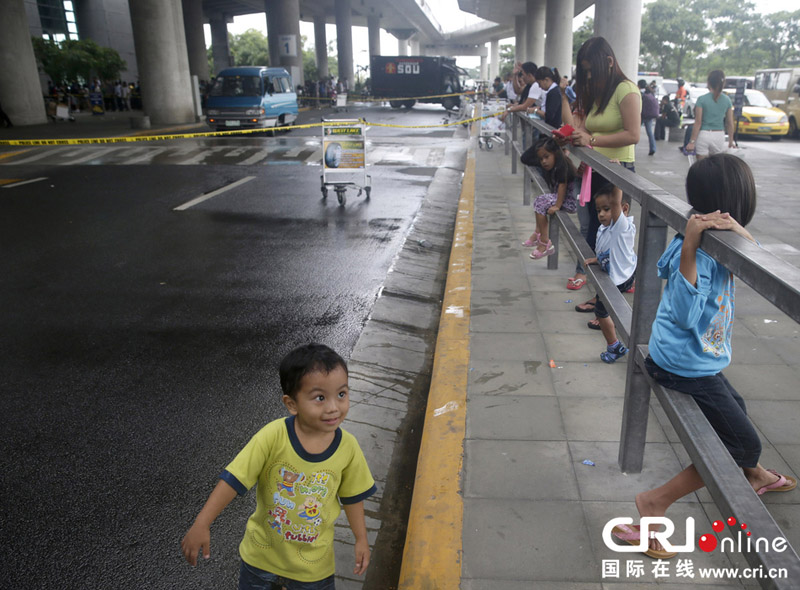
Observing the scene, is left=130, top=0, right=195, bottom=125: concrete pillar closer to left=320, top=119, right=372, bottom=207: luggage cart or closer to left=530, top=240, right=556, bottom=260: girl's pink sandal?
left=320, top=119, right=372, bottom=207: luggage cart

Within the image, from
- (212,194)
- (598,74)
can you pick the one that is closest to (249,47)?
(212,194)

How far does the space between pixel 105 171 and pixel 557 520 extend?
47.9ft

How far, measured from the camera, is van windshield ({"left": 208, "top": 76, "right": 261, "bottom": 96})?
24.1 meters

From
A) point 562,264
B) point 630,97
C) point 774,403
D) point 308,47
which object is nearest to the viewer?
point 774,403

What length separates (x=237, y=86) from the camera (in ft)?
79.7

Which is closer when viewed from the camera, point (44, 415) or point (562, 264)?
point (44, 415)

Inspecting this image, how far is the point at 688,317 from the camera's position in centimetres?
250

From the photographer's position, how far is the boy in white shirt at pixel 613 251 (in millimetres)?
4578

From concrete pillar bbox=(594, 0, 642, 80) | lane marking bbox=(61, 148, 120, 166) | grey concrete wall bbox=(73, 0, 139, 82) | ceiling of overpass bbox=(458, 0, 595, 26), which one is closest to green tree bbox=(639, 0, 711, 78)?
ceiling of overpass bbox=(458, 0, 595, 26)

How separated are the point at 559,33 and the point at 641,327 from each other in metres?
30.9

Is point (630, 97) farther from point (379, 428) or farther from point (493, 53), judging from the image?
point (493, 53)

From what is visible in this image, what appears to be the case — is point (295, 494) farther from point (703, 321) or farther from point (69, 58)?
point (69, 58)

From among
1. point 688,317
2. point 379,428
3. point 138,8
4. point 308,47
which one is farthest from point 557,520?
point 308,47

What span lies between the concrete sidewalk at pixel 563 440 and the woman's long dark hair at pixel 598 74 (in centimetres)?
164
